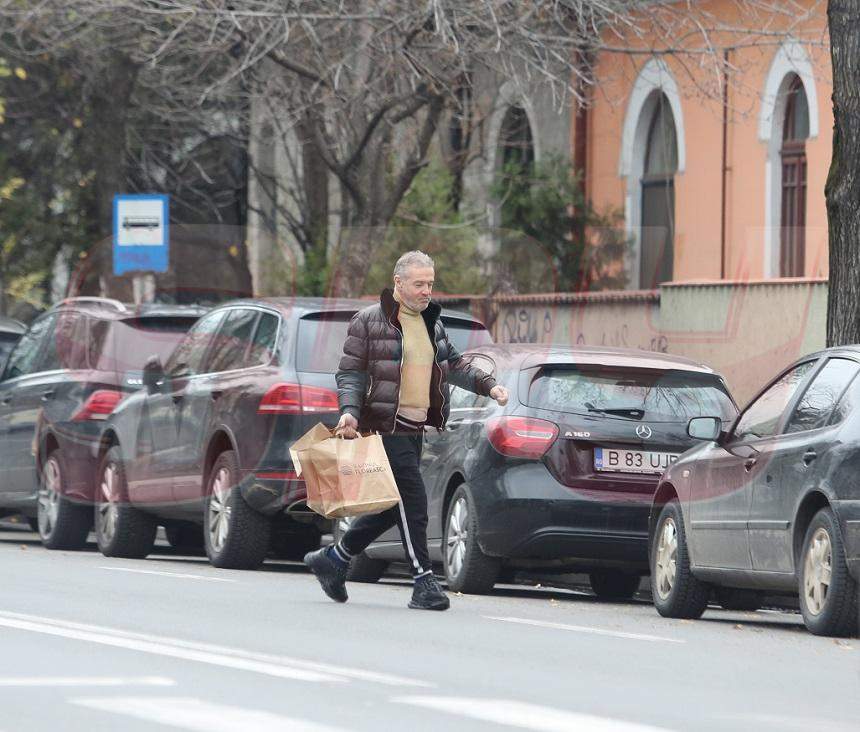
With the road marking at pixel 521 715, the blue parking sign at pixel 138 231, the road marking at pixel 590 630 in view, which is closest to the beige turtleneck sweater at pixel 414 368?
the road marking at pixel 590 630

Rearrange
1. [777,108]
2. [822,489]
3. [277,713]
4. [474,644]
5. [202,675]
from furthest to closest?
[777,108]
[822,489]
[474,644]
[202,675]
[277,713]

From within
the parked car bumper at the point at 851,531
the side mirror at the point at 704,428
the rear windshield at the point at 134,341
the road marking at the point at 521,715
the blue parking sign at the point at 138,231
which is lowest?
the road marking at the point at 521,715

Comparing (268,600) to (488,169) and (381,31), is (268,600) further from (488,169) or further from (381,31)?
(488,169)

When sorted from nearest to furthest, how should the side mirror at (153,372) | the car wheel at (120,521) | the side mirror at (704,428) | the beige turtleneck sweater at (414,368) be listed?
the beige turtleneck sweater at (414,368) < the side mirror at (704,428) < the side mirror at (153,372) < the car wheel at (120,521)

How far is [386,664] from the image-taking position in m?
8.73

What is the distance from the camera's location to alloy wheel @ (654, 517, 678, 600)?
1220cm

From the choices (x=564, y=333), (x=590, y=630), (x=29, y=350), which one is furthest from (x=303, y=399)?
(x=564, y=333)

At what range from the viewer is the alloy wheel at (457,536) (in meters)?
13.2

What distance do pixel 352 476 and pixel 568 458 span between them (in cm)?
200

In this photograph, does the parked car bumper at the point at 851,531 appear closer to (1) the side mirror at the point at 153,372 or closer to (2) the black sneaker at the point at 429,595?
(2) the black sneaker at the point at 429,595

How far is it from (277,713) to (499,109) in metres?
23.4

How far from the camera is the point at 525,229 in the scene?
97.1 ft

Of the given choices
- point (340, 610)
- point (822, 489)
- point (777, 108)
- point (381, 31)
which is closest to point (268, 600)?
point (340, 610)

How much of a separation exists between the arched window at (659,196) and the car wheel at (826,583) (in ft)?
56.4
